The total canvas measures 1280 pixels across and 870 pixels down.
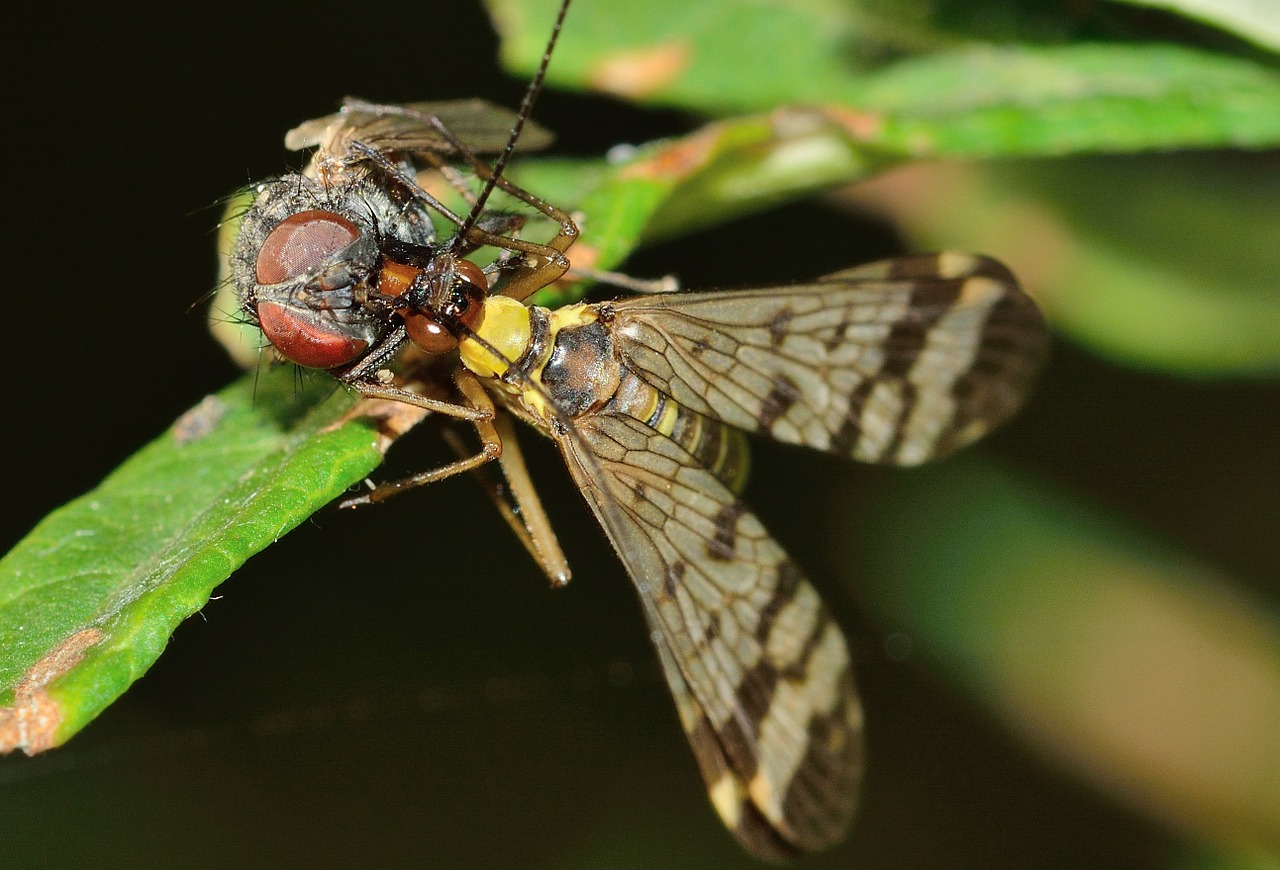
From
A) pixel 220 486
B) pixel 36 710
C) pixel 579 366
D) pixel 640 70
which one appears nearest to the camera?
pixel 36 710

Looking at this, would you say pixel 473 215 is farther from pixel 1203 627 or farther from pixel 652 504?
pixel 1203 627

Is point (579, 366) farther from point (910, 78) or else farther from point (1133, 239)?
point (1133, 239)

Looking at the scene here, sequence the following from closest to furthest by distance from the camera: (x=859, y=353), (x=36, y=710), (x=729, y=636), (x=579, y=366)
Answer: (x=36, y=710)
(x=729, y=636)
(x=579, y=366)
(x=859, y=353)

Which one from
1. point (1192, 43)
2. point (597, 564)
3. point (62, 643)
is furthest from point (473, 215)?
point (1192, 43)

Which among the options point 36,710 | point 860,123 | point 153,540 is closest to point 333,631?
point 153,540

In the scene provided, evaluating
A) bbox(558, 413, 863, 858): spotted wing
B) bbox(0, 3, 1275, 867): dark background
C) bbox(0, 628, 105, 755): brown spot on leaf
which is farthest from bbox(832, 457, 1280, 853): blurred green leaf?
bbox(0, 628, 105, 755): brown spot on leaf
